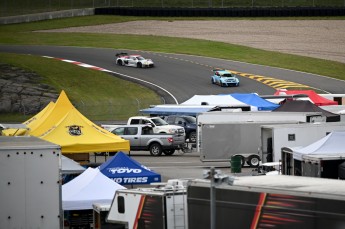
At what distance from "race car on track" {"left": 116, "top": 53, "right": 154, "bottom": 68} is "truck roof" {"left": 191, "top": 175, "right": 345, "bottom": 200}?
6055 cm

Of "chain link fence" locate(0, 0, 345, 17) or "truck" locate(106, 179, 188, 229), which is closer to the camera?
"truck" locate(106, 179, 188, 229)

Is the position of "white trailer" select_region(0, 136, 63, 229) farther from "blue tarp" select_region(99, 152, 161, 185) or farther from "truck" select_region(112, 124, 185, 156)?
"truck" select_region(112, 124, 185, 156)

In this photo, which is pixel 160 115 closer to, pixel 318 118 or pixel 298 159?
pixel 318 118

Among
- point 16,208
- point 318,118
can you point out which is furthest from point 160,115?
point 16,208

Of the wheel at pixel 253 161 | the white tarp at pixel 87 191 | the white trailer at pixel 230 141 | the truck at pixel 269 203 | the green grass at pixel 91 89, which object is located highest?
the truck at pixel 269 203

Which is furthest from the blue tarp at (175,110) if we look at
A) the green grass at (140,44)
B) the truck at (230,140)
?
the green grass at (140,44)

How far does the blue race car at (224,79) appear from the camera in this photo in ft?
214

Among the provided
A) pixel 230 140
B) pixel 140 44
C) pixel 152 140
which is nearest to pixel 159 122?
pixel 152 140

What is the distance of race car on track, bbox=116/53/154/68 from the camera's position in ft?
239

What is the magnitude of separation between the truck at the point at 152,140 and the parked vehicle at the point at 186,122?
4620 millimetres

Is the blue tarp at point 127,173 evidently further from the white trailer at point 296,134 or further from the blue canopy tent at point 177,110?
the blue canopy tent at point 177,110

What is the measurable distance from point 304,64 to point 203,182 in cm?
6610

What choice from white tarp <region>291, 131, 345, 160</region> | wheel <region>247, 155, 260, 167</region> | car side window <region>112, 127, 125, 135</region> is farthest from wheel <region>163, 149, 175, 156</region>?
white tarp <region>291, 131, 345, 160</region>

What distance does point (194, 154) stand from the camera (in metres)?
40.0
